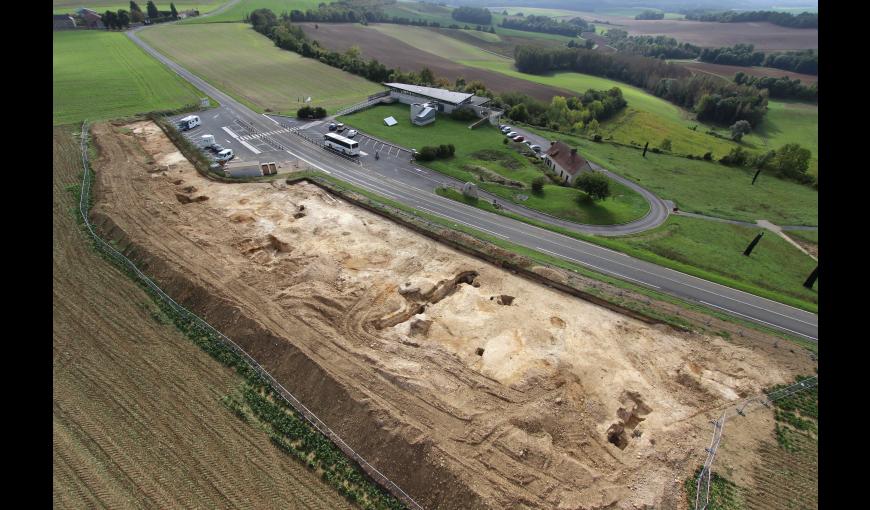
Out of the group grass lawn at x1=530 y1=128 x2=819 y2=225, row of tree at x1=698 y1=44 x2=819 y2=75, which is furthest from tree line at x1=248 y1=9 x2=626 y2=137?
row of tree at x1=698 y1=44 x2=819 y2=75

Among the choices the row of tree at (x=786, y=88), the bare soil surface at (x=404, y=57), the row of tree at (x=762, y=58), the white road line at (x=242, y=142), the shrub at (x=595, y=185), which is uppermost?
the row of tree at (x=762, y=58)

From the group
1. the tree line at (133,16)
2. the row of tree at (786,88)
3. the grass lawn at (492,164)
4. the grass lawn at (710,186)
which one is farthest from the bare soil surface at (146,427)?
the row of tree at (786,88)

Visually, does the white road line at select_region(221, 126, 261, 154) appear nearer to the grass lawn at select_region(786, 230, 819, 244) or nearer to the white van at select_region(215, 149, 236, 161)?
the white van at select_region(215, 149, 236, 161)

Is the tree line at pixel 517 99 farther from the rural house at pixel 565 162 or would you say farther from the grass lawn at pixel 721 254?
the grass lawn at pixel 721 254

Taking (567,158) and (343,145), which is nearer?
(343,145)

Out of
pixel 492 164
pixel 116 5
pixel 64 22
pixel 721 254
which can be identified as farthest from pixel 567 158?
pixel 116 5

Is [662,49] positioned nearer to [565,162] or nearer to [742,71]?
[742,71]
